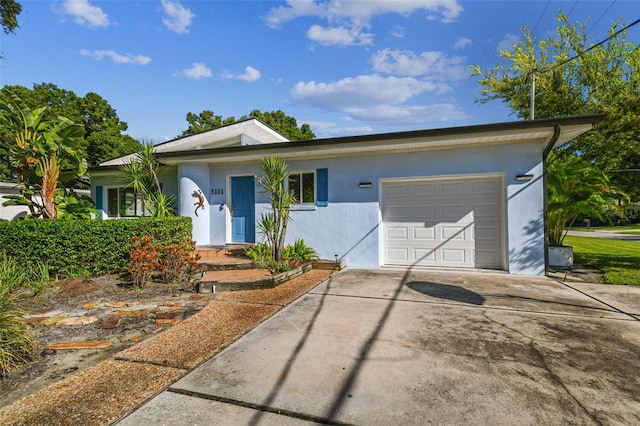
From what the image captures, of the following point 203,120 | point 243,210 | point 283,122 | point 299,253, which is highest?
point 203,120

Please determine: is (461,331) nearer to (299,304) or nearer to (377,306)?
(377,306)

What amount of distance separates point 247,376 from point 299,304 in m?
2.29

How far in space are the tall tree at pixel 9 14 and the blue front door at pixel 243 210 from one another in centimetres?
983

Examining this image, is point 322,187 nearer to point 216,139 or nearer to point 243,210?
point 243,210

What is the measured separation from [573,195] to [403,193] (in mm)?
4456

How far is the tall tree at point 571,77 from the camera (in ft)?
45.3

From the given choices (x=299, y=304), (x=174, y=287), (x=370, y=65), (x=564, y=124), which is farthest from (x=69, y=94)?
(x=564, y=124)

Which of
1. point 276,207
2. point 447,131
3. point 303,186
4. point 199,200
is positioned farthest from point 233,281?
point 447,131

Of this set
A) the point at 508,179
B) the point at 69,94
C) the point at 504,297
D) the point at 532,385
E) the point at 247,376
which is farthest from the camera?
the point at 69,94

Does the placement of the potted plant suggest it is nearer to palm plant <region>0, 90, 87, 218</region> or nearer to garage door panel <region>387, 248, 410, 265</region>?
garage door panel <region>387, 248, 410, 265</region>

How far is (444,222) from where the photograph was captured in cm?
794

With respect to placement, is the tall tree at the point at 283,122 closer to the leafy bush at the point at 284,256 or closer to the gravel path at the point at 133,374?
the leafy bush at the point at 284,256

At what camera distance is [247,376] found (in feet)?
9.09

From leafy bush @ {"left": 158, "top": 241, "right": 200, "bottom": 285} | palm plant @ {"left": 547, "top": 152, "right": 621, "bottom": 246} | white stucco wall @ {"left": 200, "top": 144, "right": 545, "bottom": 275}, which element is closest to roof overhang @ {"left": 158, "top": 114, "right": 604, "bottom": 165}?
white stucco wall @ {"left": 200, "top": 144, "right": 545, "bottom": 275}
